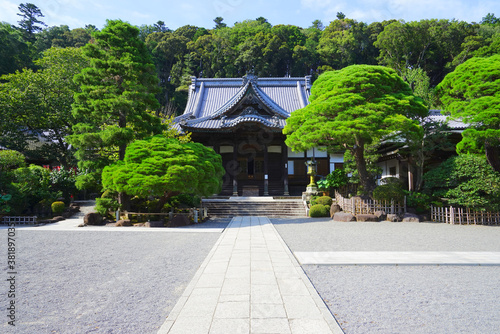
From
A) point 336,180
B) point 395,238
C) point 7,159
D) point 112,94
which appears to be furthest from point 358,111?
point 7,159

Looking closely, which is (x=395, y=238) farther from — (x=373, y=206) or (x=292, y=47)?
(x=292, y=47)

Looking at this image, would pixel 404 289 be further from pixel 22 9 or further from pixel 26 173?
pixel 22 9

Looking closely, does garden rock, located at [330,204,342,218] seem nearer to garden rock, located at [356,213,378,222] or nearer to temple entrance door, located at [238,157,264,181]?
garden rock, located at [356,213,378,222]

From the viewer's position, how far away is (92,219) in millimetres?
11820

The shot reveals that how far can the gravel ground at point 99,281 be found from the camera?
3236 millimetres

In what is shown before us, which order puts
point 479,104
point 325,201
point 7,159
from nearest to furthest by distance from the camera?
point 479,104
point 7,159
point 325,201

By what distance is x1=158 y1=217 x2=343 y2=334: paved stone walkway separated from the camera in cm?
295

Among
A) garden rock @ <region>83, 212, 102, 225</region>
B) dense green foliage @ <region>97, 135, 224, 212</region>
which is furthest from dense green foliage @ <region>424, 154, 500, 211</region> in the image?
garden rock @ <region>83, 212, 102, 225</region>

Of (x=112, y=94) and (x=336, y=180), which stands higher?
(x=112, y=94)

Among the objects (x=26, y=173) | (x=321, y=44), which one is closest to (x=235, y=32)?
(x=321, y=44)

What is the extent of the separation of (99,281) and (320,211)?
37.4 feet

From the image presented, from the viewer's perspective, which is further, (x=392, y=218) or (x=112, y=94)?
(x=392, y=218)

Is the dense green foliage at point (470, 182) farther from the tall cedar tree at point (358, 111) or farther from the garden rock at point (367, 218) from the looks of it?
the garden rock at point (367, 218)

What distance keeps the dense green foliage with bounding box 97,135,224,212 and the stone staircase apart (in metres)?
3.88
